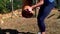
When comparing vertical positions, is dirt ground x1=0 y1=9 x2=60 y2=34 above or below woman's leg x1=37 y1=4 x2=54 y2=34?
below

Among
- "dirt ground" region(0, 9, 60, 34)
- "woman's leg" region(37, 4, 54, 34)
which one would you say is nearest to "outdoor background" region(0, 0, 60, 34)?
"dirt ground" region(0, 9, 60, 34)

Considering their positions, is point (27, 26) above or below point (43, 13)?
below

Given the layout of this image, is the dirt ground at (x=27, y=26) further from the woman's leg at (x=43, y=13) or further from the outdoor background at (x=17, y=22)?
the woman's leg at (x=43, y=13)

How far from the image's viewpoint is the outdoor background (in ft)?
26.3

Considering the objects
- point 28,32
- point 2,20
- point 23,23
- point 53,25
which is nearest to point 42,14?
point 28,32

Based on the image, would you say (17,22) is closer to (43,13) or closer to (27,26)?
(27,26)

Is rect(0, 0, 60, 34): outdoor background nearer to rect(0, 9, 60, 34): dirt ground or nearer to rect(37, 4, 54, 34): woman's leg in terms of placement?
rect(0, 9, 60, 34): dirt ground

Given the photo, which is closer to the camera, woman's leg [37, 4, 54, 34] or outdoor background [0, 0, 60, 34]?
woman's leg [37, 4, 54, 34]

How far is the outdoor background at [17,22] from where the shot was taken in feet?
26.3

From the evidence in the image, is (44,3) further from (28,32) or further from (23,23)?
(23,23)

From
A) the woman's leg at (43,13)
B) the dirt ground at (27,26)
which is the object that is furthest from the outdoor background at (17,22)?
the woman's leg at (43,13)

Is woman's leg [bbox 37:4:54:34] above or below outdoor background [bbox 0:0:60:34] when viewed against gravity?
above

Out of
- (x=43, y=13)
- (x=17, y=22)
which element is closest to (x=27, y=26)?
(x=17, y=22)

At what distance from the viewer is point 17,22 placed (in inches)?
378
